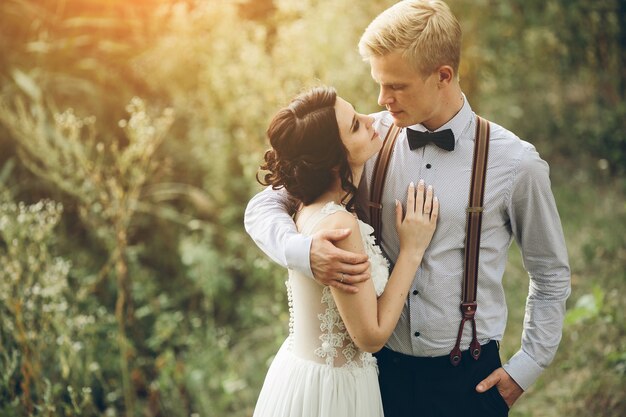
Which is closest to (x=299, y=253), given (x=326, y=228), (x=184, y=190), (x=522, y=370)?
(x=326, y=228)

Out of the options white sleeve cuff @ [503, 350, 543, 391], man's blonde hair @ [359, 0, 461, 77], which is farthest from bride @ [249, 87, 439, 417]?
white sleeve cuff @ [503, 350, 543, 391]

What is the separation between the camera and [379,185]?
2.27 meters

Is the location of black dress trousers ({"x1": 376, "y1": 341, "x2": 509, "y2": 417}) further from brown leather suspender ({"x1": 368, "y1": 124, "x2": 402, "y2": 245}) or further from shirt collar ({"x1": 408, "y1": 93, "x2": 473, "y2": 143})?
shirt collar ({"x1": 408, "y1": 93, "x2": 473, "y2": 143})

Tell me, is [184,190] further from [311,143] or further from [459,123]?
[459,123]

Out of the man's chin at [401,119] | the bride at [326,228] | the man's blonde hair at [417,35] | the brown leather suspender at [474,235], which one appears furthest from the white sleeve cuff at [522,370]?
the man's blonde hair at [417,35]

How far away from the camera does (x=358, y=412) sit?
7.09 ft

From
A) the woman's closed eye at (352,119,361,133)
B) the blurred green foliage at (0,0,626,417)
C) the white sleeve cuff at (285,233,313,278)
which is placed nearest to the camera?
the white sleeve cuff at (285,233,313,278)

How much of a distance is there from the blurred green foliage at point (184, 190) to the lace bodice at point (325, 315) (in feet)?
4.06

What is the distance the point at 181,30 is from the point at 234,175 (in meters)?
1.28

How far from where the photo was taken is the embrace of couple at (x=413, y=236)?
6.82 feet

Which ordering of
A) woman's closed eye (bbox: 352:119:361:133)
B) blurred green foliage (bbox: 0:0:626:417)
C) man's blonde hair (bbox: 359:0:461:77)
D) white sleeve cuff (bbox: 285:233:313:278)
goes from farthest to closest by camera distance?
1. blurred green foliage (bbox: 0:0:626:417)
2. woman's closed eye (bbox: 352:119:361:133)
3. man's blonde hair (bbox: 359:0:461:77)
4. white sleeve cuff (bbox: 285:233:313:278)

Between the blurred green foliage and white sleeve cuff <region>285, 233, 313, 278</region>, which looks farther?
the blurred green foliage

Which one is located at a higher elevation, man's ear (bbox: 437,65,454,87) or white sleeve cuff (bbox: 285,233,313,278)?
man's ear (bbox: 437,65,454,87)

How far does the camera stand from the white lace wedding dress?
2.13 meters
